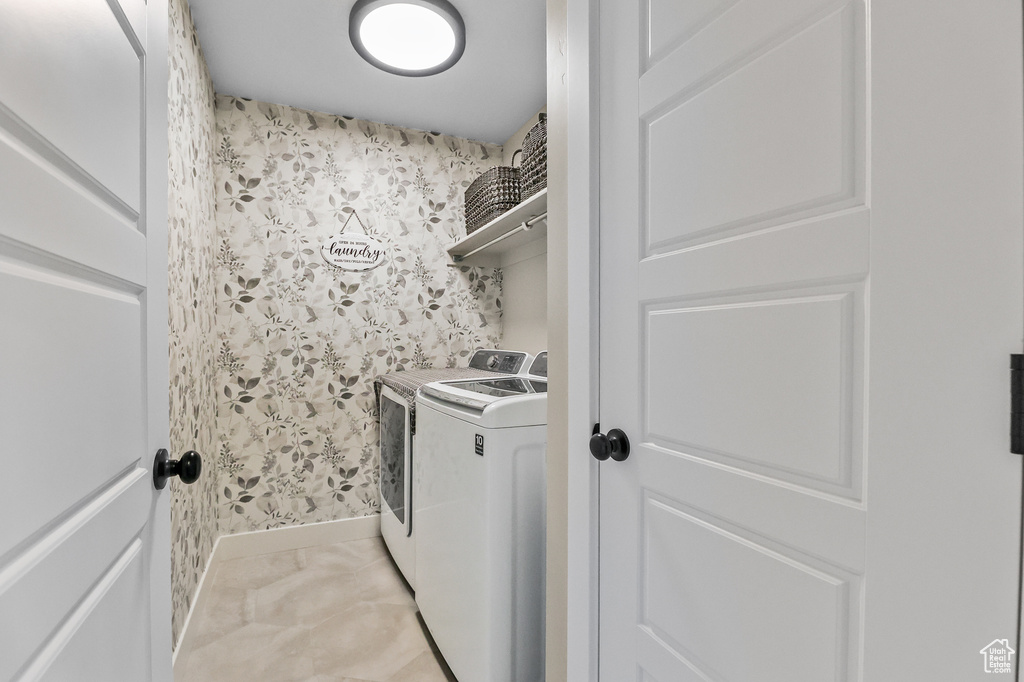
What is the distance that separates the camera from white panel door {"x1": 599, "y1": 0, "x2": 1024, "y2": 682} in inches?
17.4

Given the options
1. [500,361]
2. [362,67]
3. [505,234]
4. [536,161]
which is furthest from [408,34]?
[500,361]

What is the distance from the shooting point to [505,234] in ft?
8.02

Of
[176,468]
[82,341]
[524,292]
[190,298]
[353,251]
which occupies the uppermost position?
[353,251]

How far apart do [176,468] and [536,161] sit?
1752 mm

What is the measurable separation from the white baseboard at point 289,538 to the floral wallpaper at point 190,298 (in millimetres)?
134

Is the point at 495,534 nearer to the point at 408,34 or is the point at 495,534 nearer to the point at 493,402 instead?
the point at 493,402

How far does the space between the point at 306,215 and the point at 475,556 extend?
6.88ft

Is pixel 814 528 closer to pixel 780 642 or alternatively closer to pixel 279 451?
pixel 780 642

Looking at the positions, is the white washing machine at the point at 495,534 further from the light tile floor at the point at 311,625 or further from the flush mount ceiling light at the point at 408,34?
the flush mount ceiling light at the point at 408,34

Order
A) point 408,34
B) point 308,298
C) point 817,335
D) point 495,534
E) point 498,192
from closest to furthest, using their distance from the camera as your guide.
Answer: point 817,335 < point 495,534 < point 408,34 < point 498,192 < point 308,298

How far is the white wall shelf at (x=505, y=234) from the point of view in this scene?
2.03 m

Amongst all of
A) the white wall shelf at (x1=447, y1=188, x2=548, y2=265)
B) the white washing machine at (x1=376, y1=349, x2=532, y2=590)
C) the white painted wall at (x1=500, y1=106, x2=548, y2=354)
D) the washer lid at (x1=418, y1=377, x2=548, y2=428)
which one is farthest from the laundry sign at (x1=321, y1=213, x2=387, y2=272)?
the washer lid at (x1=418, y1=377, x2=548, y2=428)

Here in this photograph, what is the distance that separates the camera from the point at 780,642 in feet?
2.02

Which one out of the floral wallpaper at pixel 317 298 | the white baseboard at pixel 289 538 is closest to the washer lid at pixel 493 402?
the floral wallpaper at pixel 317 298
